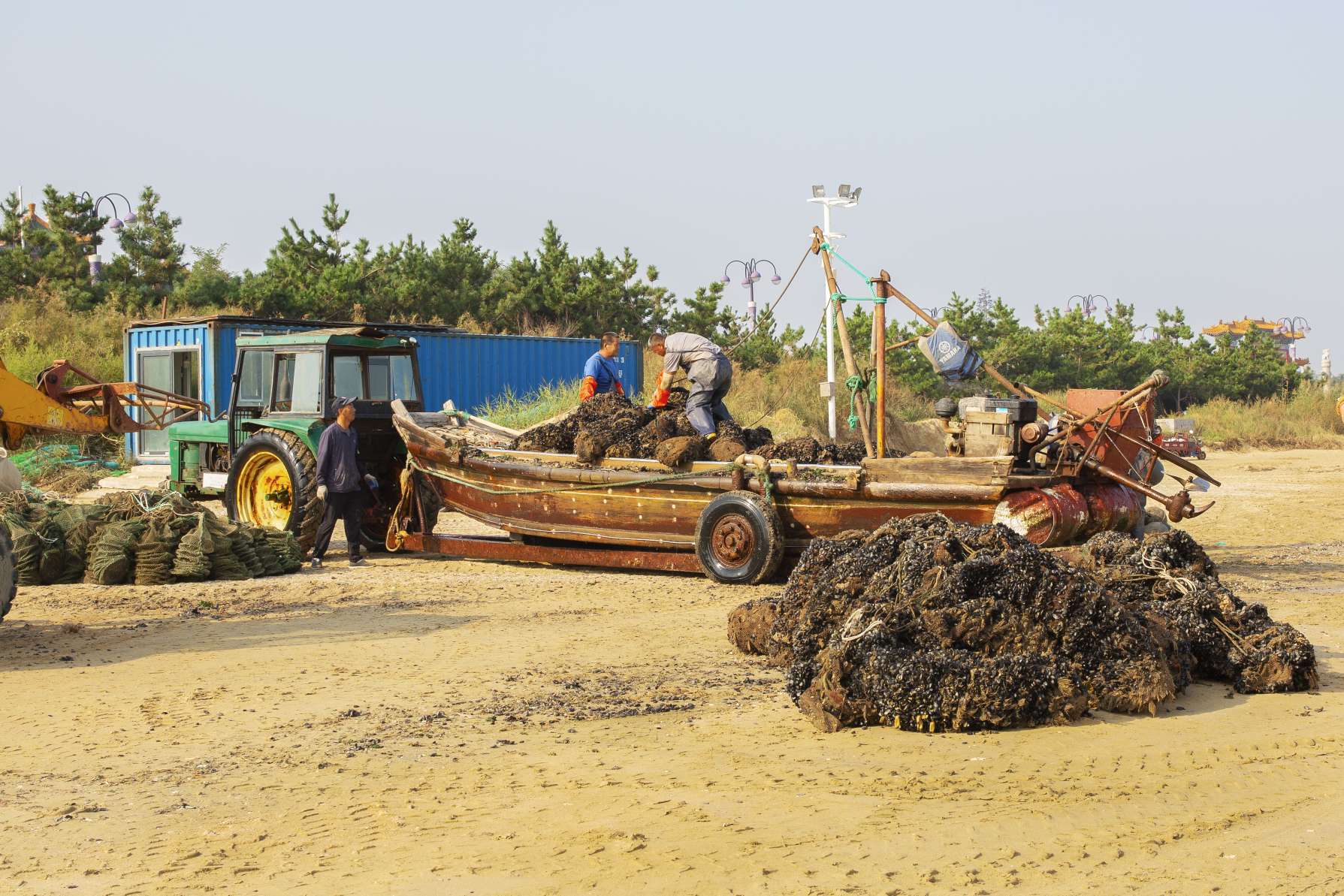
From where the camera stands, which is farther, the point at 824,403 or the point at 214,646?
the point at 824,403

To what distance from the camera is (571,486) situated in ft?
39.6

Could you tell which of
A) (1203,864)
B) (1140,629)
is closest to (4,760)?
(1203,864)

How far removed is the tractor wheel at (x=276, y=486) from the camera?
12930 mm

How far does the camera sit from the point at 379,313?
32.7m

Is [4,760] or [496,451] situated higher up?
[496,451]

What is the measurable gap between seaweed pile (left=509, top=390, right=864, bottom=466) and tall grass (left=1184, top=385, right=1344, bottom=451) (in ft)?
87.6

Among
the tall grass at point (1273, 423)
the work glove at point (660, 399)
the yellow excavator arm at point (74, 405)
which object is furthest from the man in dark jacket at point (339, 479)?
the tall grass at point (1273, 423)

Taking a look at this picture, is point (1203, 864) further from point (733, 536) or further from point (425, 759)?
point (733, 536)

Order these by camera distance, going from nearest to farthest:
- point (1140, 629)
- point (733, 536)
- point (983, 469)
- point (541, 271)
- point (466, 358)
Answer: point (1140, 629)
point (983, 469)
point (733, 536)
point (466, 358)
point (541, 271)

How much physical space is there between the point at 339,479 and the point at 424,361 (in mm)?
11262

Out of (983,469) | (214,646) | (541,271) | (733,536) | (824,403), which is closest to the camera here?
(214,646)

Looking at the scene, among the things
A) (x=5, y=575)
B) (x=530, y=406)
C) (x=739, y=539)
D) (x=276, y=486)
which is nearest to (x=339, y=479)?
(x=276, y=486)

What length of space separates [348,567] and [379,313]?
20.9 m

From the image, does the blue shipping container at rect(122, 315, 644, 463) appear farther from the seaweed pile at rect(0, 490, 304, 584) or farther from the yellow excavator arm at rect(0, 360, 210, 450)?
the seaweed pile at rect(0, 490, 304, 584)
